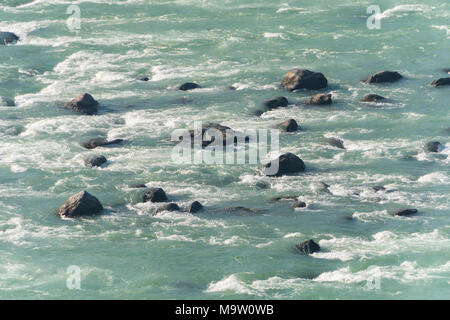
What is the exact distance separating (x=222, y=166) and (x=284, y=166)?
11.4ft

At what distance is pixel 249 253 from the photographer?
41719 millimetres

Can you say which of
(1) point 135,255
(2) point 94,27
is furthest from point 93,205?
(2) point 94,27

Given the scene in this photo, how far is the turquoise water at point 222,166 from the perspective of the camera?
40.3 m

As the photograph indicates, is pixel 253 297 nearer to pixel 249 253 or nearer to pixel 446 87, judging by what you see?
pixel 249 253

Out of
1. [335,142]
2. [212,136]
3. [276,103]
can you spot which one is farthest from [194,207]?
[276,103]

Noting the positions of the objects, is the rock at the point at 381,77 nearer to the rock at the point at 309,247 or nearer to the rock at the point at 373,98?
the rock at the point at 373,98

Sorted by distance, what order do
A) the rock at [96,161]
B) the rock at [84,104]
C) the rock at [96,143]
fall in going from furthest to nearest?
the rock at [84,104]
the rock at [96,143]
the rock at [96,161]

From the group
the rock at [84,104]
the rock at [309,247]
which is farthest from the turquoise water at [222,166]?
the rock at [84,104]

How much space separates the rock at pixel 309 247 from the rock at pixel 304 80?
20.3 m

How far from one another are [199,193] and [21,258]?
9.89 metres

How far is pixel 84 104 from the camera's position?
57969mm

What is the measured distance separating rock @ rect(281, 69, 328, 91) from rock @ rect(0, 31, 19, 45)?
2298cm

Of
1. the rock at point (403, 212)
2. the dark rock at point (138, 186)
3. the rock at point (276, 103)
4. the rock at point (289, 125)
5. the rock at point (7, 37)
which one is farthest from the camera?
the rock at point (7, 37)

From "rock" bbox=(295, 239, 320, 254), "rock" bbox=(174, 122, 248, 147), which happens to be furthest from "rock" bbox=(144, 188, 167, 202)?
"rock" bbox=(295, 239, 320, 254)
